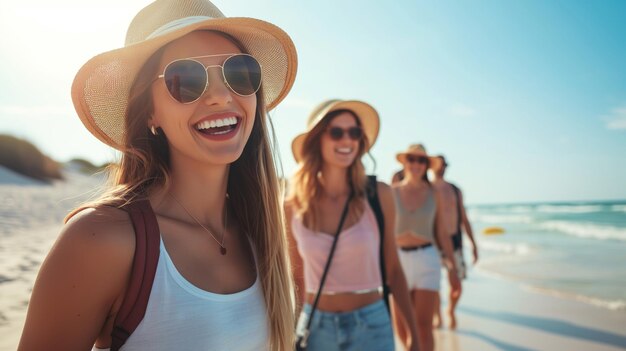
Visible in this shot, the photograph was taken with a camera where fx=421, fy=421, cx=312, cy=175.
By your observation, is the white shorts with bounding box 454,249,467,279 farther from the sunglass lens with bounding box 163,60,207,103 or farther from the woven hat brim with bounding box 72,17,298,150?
the sunglass lens with bounding box 163,60,207,103

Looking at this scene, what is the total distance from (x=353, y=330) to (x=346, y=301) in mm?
219

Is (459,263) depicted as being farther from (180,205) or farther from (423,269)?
(180,205)

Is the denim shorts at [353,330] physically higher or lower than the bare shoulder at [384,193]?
lower

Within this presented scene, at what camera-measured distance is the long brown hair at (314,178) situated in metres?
3.29

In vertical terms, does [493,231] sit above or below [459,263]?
below

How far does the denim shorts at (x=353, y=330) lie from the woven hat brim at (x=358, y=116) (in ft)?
4.96

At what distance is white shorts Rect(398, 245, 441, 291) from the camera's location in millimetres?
Answer: 5096

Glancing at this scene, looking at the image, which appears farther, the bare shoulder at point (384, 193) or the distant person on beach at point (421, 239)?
the distant person on beach at point (421, 239)

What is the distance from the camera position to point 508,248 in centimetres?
1795

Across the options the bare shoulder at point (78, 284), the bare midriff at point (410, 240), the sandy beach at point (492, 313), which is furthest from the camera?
the bare midriff at point (410, 240)

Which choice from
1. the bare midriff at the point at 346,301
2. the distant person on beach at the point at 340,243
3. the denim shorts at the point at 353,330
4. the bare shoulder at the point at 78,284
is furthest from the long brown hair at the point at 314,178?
the bare shoulder at the point at 78,284

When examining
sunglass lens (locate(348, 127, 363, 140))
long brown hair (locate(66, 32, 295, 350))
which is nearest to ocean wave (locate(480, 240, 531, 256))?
sunglass lens (locate(348, 127, 363, 140))

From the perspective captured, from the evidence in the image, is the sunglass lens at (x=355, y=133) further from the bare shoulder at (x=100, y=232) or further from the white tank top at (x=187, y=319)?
the bare shoulder at (x=100, y=232)

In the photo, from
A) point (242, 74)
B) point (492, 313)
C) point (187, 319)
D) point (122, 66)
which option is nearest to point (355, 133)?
point (242, 74)
